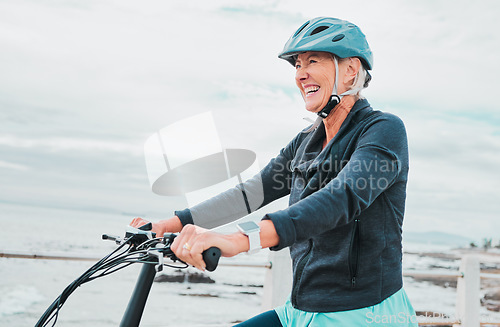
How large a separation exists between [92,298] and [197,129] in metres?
29.5

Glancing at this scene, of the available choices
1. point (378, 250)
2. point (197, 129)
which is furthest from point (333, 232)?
point (197, 129)

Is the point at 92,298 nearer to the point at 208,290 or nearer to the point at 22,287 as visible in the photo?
the point at 22,287

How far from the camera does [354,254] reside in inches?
75.2

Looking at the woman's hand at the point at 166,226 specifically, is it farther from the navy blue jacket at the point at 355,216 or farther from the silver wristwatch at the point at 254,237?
the silver wristwatch at the point at 254,237

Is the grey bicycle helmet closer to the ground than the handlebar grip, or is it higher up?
higher up

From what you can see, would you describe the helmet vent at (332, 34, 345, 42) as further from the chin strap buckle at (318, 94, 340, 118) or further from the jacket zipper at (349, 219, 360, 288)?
the jacket zipper at (349, 219, 360, 288)

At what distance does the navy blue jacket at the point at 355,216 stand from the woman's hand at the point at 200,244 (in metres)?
0.22

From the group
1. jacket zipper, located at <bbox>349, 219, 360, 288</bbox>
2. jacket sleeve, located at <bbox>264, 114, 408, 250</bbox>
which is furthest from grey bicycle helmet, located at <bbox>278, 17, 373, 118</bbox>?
jacket zipper, located at <bbox>349, 219, 360, 288</bbox>

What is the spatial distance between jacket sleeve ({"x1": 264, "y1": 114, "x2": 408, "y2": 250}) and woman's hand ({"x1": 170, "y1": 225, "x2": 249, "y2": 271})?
0.13 meters

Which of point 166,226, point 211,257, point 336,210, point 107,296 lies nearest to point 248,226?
point 211,257

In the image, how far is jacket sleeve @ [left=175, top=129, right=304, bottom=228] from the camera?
238 centimetres

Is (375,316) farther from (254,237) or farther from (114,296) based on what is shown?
(114,296)

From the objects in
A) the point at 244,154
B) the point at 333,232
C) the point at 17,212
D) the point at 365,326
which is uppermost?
the point at 17,212

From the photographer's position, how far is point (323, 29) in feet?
7.66
